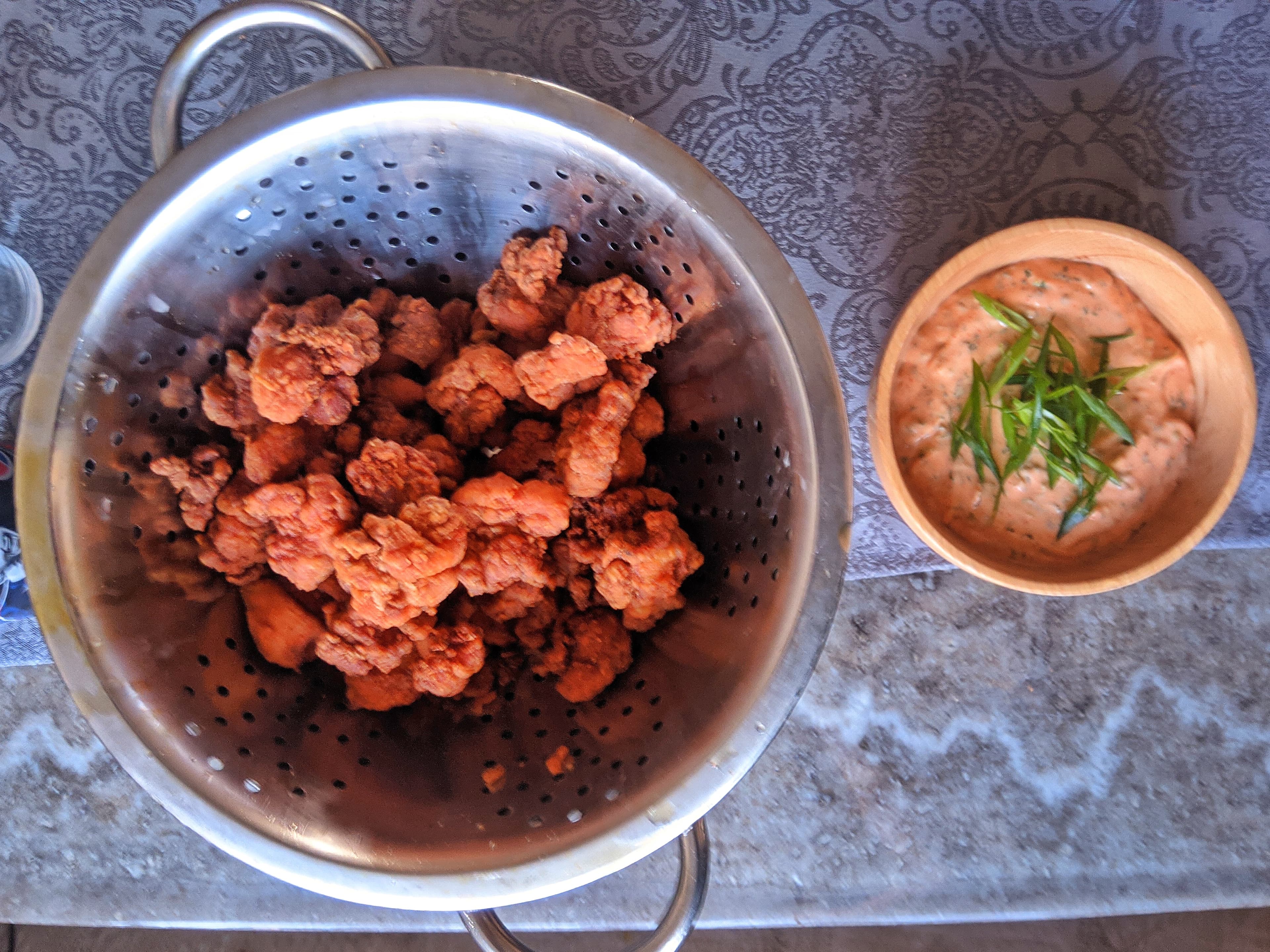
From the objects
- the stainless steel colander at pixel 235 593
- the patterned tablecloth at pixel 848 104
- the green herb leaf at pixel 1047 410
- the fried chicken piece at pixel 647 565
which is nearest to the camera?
the stainless steel colander at pixel 235 593

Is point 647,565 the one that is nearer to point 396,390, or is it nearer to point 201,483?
point 396,390

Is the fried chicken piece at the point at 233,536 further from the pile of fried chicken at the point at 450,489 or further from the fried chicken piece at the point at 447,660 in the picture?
the fried chicken piece at the point at 447,660

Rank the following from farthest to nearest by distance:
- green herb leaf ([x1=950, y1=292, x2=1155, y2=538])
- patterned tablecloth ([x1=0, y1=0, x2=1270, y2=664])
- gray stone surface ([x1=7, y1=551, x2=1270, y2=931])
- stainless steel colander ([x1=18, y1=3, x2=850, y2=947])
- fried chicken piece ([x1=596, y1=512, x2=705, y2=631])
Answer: gray stone surface ([x1=7, y1=551, x2=1270, y2=931]) < patterned tablecloth ([x1=0, y1=0, x2=1270, y2=664]) < green herb leaf ([x1=950, y1=292, x2=1155, y2=538]) < fried chicken piece ([x1=596, y1=512, x2=705, y2=631]) < stainless steel colander ([x1=18, y1=3, x2=850, y2=947])

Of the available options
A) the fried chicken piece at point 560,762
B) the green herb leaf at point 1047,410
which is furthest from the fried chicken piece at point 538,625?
the green herb leaf at point 1047,410

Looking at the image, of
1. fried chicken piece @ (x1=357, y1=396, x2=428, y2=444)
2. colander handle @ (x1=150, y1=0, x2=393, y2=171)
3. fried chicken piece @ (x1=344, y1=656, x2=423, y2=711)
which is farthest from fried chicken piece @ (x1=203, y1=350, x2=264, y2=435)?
fried chicken piece @ (x1=344, y1=656, x2=423, y2=711)

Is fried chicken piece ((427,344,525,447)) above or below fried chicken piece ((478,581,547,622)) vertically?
above

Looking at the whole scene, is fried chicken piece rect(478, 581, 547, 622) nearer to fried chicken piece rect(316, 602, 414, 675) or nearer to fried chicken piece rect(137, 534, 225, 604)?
fried chicken piece rect(316, 602, 414, 675)

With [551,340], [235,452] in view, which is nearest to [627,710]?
[551,340]
